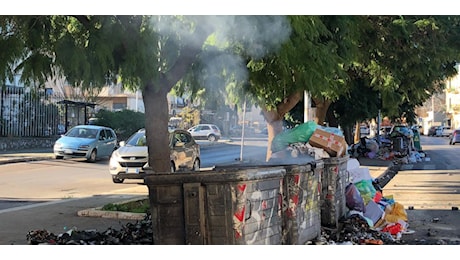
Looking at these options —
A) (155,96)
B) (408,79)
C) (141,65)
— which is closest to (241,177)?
(141,65)

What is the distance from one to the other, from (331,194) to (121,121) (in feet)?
82.5

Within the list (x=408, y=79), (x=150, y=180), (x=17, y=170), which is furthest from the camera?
(x=17, y=170)

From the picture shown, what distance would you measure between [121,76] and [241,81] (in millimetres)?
2477

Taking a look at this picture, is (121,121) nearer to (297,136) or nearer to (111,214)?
(111,214)

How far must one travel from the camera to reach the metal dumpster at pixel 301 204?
5.86m

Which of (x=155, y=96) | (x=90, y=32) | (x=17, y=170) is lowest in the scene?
(x=17, y=170)

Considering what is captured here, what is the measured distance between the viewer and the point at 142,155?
583 inches

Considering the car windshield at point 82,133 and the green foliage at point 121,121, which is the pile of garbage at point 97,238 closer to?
the car windshield at point 82,133

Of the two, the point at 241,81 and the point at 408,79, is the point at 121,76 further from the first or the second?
the point at 408,79

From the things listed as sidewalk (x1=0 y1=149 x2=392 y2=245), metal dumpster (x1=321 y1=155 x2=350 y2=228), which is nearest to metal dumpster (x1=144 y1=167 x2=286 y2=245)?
metal dumpster (x1=321 y1=155 x2=350 y2=228)

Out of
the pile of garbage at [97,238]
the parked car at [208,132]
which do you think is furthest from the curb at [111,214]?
the parked car at [208,132]

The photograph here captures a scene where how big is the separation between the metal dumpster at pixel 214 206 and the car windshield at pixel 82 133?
16605 millimetres

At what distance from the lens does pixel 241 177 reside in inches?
193

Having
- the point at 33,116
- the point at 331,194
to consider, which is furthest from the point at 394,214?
the point at 33,116
